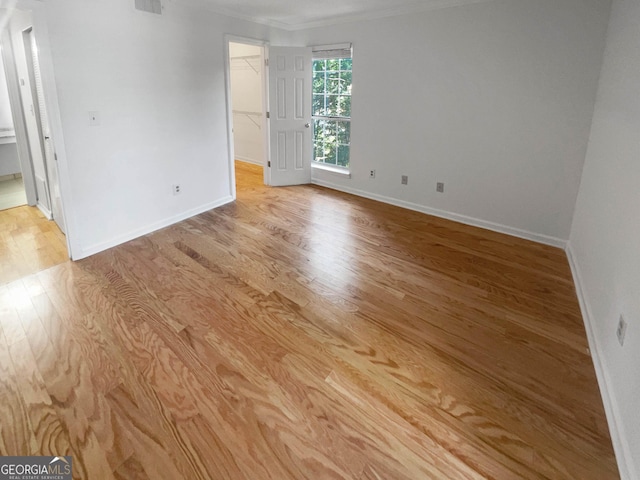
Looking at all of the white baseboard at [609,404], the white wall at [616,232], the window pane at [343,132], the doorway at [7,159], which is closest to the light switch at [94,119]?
the doorway at [7,159]

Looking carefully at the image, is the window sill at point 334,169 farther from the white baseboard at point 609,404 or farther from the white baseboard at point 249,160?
the white baseboard at point 609,404

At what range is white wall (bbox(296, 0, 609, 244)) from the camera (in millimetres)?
3184

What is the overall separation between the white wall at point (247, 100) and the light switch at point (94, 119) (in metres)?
3.45

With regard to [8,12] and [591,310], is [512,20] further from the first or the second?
[8,12]

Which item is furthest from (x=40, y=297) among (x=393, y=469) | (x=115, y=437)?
(x=393, y=469)

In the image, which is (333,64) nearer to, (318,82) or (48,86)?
(318,82)

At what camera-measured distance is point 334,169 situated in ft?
18.0

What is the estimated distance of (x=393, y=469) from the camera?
1.46 m

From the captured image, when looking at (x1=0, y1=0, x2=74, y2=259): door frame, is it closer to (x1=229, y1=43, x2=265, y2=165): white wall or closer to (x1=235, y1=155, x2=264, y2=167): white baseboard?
(x1=229, y1=43, x2=265, y2=165): white wall

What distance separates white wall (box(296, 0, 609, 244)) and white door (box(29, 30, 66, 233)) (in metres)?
3.26

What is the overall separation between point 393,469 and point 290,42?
535cm

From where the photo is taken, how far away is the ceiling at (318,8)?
3.81m

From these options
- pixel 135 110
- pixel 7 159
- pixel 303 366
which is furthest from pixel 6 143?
pixel 303 366

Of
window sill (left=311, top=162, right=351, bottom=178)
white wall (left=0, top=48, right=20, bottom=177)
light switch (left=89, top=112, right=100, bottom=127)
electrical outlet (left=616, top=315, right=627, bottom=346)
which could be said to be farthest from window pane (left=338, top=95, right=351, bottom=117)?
white wall (left=0, top=48, right=20, bottom=177)
